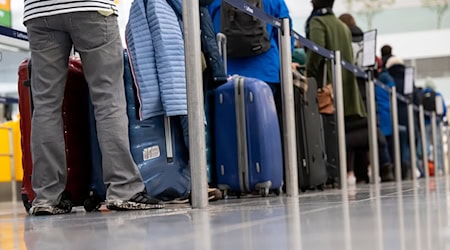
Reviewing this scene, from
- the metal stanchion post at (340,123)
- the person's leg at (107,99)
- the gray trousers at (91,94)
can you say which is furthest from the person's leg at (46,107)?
the metal stanchion post at (340,123)

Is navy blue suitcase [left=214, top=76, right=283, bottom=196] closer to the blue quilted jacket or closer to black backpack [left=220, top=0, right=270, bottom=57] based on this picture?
black backpack [left=220, top=0, right=270, bottom=57]

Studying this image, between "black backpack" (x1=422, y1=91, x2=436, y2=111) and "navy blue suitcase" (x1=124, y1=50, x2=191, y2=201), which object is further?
"black backpack" (x1=422, y1=91, x2=436, y2=111)

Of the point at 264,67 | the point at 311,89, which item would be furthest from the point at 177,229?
the point at 311,89

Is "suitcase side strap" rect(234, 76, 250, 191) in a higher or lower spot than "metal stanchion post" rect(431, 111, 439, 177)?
higher

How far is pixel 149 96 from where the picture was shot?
326cm

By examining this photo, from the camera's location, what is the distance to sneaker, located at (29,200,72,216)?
9.82ft

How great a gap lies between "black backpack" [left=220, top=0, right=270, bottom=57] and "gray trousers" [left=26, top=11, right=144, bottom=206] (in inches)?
62.7

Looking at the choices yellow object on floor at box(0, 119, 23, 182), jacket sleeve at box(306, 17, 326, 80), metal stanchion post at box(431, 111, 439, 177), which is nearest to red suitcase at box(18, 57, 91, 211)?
jacket sleeve at box(306, 17, 326, 80)

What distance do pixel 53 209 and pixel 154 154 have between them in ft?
1.63

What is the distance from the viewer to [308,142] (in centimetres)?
490

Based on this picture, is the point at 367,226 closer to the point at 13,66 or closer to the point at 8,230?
the point at 8,230

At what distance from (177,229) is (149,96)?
1499 mm

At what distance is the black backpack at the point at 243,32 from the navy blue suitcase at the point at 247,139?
1.52 feet

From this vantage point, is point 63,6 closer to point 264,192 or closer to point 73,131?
point 73,131
